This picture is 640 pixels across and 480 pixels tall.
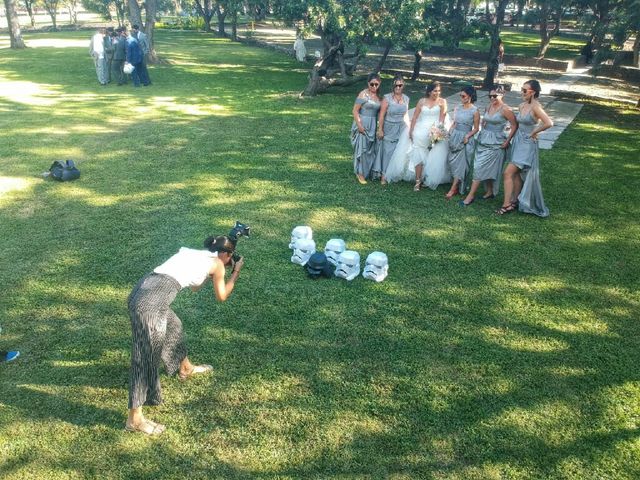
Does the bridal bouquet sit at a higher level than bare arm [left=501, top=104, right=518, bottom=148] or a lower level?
lower

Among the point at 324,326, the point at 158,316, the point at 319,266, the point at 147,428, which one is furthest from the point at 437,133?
the point at 147,428

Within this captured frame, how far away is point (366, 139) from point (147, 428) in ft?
21.1

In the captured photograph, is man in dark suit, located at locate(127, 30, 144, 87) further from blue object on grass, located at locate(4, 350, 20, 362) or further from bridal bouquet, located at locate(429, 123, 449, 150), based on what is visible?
blue object on grass, located at locate(4, 350, 20, 362)

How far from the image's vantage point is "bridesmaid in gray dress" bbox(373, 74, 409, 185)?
8742 mm

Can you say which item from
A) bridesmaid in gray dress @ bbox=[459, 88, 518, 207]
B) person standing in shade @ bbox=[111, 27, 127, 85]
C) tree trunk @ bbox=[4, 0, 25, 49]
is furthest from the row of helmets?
tree trunk @ bbox=[4, 0, 25, 49]

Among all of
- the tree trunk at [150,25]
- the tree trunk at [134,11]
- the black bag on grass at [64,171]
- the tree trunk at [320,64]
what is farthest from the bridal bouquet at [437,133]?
the tree trunk at [134,11]

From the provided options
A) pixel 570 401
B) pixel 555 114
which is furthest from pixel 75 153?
pixel 555 114

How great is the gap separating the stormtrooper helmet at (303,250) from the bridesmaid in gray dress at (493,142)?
10.4ft

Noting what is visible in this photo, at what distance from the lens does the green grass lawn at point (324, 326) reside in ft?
13.1

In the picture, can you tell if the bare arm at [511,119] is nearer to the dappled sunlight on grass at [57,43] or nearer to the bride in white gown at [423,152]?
the bride in white gown at [423,152]

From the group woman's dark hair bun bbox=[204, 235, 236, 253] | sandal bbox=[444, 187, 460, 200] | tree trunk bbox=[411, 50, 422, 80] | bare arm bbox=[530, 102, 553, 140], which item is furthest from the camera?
tree trunk bbox=[411, 50, 422, 80]

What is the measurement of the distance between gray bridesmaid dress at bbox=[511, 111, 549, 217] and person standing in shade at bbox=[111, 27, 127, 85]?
14534 millimetres

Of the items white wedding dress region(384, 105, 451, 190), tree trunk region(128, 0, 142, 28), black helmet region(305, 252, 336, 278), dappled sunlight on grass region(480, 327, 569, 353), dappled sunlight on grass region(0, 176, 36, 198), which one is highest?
tree trunk region(128, 0, 142, 28)

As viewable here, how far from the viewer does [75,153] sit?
10.7m
